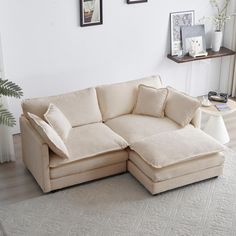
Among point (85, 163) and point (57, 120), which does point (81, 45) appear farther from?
point (85, 163)

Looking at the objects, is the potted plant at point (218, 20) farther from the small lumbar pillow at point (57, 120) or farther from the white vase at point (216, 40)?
the small lumbar pillow at point (57, 120)

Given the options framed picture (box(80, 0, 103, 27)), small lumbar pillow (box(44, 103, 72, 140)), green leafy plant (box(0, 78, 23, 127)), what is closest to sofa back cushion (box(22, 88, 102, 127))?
small lumbar pillow (box(44, 103, 72, 140))

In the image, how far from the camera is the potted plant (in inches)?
253

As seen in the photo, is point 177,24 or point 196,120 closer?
point 196,120

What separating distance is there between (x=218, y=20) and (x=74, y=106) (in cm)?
250

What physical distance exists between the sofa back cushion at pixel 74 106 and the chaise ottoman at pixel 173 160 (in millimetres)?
631

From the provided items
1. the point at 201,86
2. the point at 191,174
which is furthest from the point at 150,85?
the point at 201,86

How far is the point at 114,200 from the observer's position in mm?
4566

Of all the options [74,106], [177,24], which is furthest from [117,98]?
[177,24]

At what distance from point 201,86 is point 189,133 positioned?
6.93 feet

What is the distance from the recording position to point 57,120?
4.77m

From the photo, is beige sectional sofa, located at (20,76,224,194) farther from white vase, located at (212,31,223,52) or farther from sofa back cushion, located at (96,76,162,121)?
white vase, located at (212,31,223,52)

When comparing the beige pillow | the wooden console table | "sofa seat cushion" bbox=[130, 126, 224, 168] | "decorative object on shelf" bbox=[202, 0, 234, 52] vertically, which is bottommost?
"sofa seat cushion" bbox=[130, 126, 224, 168]

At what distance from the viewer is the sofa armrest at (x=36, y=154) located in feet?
14.6
